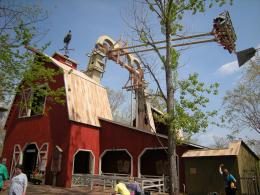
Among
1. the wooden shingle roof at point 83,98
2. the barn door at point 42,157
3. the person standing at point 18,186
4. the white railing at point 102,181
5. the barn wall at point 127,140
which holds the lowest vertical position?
the white railing at point 102,181

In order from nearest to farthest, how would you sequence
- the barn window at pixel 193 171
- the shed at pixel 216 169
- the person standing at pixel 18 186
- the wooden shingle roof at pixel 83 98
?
1. the person standing at pixel 18 186
2. the shed at pixel 216 169
3. the barn window at pixel 193 171
4. the wooden shingle roof at pixel 83 98

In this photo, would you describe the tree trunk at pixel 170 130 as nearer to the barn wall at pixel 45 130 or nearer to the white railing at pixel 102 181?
the white railing at pixel 102 181

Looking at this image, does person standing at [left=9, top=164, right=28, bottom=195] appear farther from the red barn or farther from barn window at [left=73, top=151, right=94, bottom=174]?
barn window at [left=73, top=151, right=94, bottom=174]

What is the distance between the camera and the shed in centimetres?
1188

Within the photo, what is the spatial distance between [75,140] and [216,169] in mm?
9397

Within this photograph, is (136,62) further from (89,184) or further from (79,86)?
(89,184)

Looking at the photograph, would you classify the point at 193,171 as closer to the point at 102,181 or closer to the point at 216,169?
the point at 216,169

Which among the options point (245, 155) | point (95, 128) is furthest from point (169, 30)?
point (95, 128)

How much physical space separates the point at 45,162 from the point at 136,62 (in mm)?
13590

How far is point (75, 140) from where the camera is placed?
16.8 m

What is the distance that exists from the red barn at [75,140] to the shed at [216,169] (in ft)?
5.27

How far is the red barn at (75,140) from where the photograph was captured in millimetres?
16281

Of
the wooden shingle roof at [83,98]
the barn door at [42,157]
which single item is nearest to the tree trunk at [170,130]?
the wooden shingle roof at [83,98]

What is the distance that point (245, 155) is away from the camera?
13281 mm
